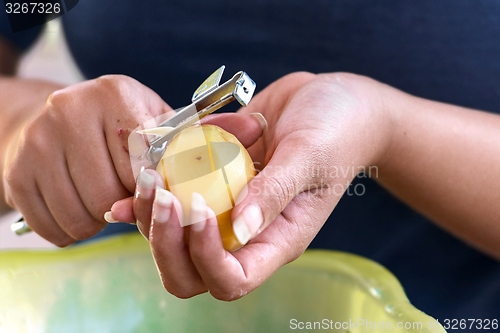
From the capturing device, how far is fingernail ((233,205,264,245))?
13.1 inches

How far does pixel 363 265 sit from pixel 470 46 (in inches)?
11.0

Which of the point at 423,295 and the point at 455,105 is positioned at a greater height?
the point at 455,105

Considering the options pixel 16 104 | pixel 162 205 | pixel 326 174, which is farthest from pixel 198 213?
pixel 16 104

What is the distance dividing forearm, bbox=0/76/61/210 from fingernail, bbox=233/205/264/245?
0.97ft

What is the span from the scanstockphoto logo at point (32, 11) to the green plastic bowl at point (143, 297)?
0.90 feet

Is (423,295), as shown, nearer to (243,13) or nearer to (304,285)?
(304,285)

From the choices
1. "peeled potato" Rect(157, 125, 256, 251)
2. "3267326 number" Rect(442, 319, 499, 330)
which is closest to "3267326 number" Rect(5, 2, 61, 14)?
"peeled potato" Rect(157, 125, 256, 251)

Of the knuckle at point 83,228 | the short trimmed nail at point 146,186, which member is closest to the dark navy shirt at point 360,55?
the knuckle at point 83,228

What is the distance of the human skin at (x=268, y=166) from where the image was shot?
1.15 ft

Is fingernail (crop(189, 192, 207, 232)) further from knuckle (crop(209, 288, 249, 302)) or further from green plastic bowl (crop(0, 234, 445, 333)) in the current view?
green plastic bowl (crop(0, 234, 445, 333))

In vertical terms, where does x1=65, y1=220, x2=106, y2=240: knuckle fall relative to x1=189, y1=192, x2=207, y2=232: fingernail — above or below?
below

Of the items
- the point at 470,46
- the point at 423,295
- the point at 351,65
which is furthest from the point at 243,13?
the point at 423,295

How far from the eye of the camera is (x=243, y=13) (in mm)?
624

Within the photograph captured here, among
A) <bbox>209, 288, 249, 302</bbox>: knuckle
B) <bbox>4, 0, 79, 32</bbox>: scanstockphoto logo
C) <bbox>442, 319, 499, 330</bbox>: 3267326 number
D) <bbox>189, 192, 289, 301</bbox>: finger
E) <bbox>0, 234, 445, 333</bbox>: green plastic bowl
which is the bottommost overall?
<bbox>442, 319, 499, 330</bbox>: 3267326 number
